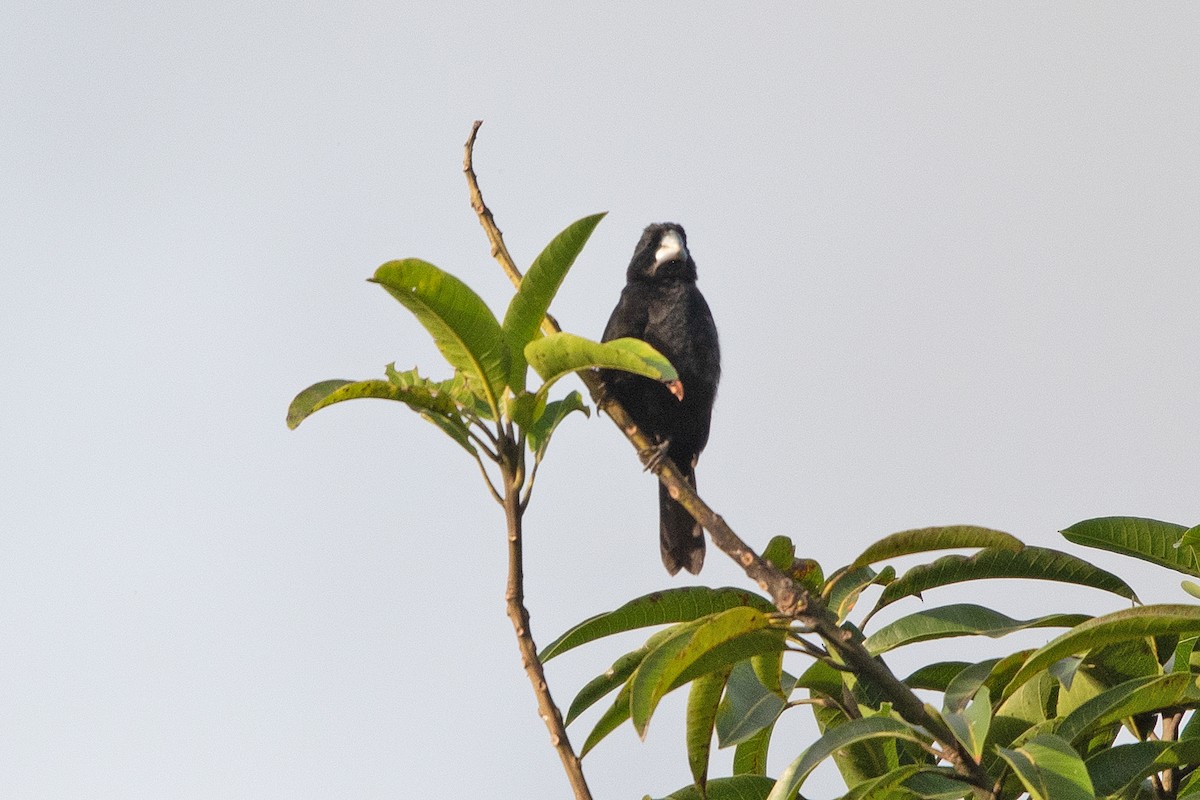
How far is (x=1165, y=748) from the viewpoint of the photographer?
76.9 inches

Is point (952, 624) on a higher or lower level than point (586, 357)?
lower

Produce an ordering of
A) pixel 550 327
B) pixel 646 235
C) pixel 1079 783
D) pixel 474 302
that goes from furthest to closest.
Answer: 1. pixel 646 235
2. pixel 550 327
3. pixel 474 302
4. pixel 1079 783

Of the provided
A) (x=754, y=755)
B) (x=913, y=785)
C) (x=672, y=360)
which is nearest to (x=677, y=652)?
(x=913, y=785)

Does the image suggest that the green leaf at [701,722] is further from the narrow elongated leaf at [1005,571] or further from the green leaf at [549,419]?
the green leaf at [549,419]

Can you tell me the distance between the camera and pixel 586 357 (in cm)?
198

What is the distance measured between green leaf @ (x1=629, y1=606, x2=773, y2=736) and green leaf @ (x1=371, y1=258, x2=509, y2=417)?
0.48 meters

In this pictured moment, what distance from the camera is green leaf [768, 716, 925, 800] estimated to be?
1.81 m

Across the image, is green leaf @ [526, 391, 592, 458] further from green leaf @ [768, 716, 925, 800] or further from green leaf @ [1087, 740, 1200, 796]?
green leaf @ [1087, 740, 1200, 796]

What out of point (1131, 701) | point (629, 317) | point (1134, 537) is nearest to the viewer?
point (1131, 701)

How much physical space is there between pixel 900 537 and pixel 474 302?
0.83m

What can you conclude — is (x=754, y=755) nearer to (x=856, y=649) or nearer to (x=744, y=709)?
(x=744, y=709)

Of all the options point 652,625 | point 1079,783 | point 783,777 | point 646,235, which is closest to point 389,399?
point 652,625

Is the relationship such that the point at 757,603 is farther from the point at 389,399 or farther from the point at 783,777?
the point at 389,399

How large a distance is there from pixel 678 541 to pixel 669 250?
1220mm
